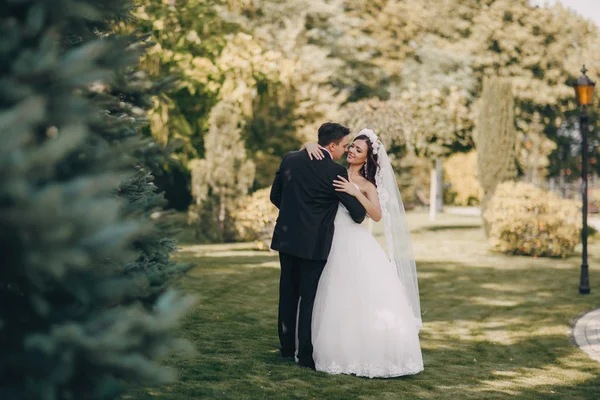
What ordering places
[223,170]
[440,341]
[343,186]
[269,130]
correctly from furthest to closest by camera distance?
[269,130], [223,170], [440,341], [343,186]

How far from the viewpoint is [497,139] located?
75.9 feet

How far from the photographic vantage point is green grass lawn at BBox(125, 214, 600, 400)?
589 centimetres

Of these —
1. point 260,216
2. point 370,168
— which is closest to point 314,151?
point 370,168

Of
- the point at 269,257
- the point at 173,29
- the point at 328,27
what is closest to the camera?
the point at 269,257

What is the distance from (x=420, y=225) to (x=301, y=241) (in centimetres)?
2192

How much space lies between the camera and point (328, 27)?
105 feet

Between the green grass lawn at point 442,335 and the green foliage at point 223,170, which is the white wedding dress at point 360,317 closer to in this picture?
the green grass lawn at point 442,335

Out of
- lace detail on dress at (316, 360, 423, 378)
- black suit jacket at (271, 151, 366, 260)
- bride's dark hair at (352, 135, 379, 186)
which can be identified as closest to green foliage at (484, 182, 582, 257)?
bride's dark hair at (352, 135, 379, 186)

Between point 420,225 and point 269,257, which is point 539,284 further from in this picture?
point 420,225

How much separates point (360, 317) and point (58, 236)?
4.26 m

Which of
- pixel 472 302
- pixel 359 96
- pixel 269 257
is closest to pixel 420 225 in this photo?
pixel 359 96

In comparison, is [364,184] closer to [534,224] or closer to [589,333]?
[589,333]

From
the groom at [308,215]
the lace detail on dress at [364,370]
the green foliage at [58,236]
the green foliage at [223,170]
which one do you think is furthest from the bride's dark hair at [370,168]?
the green foliage at [223,170]

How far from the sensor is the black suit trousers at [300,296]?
625cm
